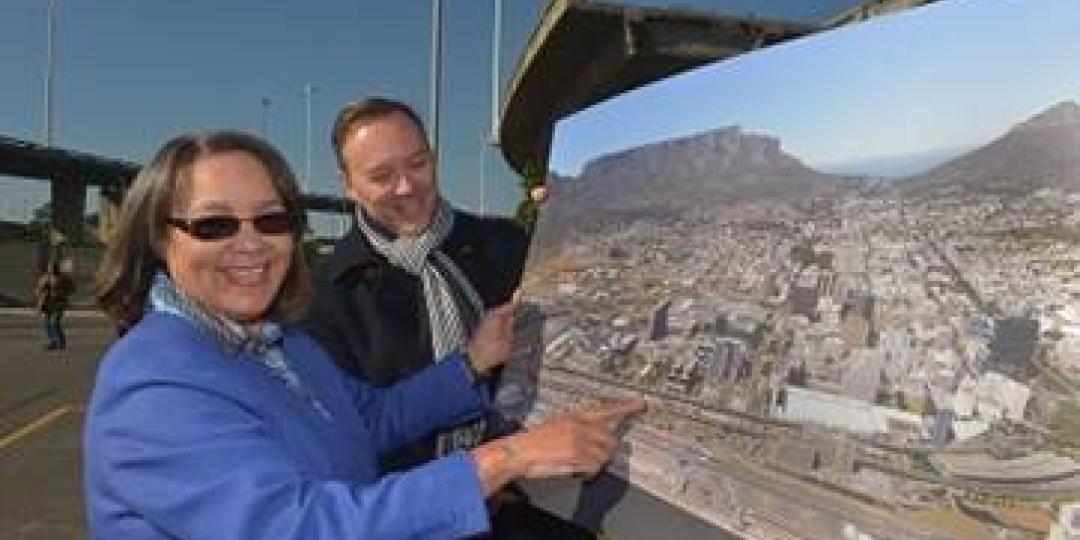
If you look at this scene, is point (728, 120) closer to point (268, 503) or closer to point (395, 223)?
point (268, 503)

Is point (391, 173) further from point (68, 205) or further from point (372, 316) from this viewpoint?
point (68, 205)

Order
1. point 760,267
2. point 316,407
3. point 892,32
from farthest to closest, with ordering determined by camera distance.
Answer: point 316,407, point 760,267, point 892,32

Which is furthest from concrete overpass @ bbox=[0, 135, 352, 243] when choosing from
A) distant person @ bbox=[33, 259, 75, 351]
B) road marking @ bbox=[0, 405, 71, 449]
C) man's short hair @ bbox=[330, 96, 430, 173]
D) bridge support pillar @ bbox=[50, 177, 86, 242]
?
man's short hair @ bbox=[330, 96, 430, 173]

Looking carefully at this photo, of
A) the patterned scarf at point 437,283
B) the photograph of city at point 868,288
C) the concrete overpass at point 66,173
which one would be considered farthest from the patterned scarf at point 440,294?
the concrete overpass at point 66,173

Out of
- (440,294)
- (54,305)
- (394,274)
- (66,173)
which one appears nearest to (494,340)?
(440,294)

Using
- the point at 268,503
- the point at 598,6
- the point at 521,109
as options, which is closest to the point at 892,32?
the point at 268,503

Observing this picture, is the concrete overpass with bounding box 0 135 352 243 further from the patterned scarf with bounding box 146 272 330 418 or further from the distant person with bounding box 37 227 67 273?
the patterned scarf with bounding box 146 272 330 418

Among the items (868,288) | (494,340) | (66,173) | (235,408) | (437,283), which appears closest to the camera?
(868,288)
